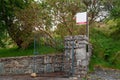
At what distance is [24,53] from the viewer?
43.9 ft

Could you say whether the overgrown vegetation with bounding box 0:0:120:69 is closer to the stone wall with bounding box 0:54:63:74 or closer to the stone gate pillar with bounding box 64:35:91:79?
the stone wall with bounding box 0:54:63:74

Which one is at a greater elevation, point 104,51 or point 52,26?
point 52,26

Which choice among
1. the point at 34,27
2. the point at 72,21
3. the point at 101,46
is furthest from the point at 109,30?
the point at 34,27

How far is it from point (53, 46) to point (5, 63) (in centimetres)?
235

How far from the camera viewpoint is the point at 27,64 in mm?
11344

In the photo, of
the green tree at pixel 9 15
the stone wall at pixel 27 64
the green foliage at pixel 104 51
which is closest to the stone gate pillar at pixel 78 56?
the stone wall at pixel 27 64

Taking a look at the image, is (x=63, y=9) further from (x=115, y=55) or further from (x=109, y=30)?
(x=109, y=30)

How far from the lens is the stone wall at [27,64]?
11.3 metres

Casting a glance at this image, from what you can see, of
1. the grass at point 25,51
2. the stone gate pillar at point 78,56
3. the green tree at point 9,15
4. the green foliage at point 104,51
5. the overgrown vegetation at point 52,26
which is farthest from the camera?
the green tree at point 9,15

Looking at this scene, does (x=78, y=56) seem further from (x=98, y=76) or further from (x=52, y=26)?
(x=52, y=26)

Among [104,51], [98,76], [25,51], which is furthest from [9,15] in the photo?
[98,76]

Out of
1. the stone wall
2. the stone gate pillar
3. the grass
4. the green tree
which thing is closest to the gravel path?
the stone gate pillar

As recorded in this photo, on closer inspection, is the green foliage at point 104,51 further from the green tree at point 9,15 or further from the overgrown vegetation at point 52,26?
the green tree at point 9,15

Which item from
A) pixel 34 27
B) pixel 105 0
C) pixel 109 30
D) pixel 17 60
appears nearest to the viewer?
pixel 17 60
